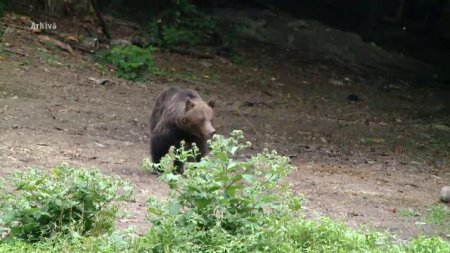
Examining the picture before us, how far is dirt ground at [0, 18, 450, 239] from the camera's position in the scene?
26.6ft

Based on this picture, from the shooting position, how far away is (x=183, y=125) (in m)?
8.45

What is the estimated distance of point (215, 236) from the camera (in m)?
4.74

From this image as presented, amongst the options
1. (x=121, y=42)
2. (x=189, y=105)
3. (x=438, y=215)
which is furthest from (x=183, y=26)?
(x=438, y=215)

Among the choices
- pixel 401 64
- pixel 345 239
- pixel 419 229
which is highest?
pixel 345 239

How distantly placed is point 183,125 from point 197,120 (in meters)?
0.19

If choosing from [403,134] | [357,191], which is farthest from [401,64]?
[357,191]

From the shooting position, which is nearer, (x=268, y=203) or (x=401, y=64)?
(x=268, y=203)

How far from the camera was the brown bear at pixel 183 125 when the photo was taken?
8383mm

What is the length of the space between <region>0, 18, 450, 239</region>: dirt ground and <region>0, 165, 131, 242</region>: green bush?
66cm

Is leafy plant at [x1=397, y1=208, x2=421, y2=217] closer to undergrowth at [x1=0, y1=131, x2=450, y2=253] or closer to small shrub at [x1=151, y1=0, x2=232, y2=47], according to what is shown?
undergrowth at [x1=0, y1=131, x2=450, y2=253]

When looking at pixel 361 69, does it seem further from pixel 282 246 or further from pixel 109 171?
pixel 282 246

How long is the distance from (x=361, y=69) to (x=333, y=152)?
7756 mm

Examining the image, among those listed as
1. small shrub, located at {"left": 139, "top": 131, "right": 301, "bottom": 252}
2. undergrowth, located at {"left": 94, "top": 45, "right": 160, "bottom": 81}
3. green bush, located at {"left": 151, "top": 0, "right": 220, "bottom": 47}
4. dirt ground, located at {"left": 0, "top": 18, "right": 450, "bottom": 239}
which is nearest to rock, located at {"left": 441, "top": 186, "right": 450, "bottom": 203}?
dirt ground, located at {"left": 0, "top": 18, "right": 450, "bottom": 239}

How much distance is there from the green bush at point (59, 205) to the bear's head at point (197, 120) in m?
3.31
